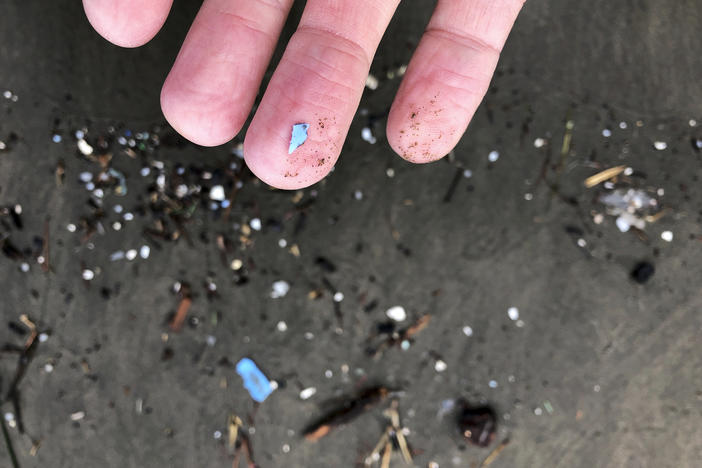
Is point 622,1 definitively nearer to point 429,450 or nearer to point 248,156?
point 248,156

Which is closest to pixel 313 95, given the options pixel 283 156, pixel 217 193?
pixel 283 156

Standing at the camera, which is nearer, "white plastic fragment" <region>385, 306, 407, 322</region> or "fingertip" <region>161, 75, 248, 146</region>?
"fingertip" <region>161, 75, 248, 146</region>

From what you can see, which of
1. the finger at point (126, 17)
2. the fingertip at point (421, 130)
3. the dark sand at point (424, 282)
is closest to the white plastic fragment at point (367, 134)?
the dark sand at point (424, 282)

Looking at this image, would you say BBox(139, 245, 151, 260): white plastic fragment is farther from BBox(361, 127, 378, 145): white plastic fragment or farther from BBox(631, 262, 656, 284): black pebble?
BBox(631, 262, 656, 284): black pebble

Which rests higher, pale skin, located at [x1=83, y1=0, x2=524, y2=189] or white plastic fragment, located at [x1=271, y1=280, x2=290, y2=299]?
pale skin, located at [x1=83, y1=0, x2=524, y2=189]

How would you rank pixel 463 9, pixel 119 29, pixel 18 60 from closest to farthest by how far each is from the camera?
pixel 119 29 → pixel 463 9 → pixel 18 60

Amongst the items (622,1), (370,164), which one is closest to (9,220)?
(370,164)

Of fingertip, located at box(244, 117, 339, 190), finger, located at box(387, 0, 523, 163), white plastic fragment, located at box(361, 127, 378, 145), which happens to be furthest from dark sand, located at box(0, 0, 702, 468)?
fingertip, located at box(244, 117, 339, 190)

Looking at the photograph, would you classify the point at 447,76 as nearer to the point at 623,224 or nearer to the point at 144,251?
the point at 623,224

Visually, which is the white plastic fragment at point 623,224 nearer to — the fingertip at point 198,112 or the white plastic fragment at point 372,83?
the white plastic fragment at point 372,83
